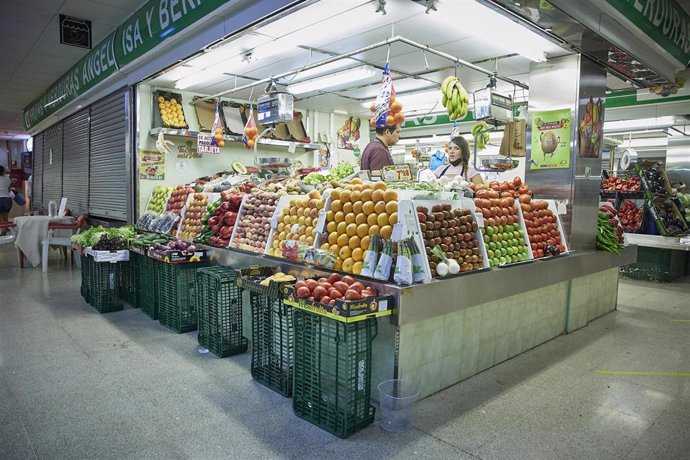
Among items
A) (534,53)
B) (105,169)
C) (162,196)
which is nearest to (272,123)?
(162,196)

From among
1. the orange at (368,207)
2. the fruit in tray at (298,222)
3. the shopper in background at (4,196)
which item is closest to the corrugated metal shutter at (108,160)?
the shopper in background at (4,196)

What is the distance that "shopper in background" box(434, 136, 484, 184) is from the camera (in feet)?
17.2

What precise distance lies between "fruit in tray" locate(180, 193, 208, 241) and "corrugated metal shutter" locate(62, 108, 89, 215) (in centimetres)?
519

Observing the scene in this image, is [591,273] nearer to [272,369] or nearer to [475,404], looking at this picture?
[475,404]

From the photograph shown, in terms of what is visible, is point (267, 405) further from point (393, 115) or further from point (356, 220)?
point (393, 115)

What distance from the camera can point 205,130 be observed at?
7.98 m

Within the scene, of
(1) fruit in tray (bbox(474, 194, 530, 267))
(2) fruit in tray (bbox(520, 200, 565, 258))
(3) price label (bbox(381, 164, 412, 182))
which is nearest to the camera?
(1) fruit in tray (bbox(474, 194, 530, 267))

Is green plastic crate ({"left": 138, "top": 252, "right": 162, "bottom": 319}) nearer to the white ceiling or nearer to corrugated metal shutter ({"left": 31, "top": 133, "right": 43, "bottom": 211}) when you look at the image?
the white ceiling

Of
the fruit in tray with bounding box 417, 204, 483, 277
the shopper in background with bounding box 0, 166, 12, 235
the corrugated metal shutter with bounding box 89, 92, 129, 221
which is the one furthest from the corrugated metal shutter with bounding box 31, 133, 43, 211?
the fruit in tray with bounding box 417, 204, 483, 277

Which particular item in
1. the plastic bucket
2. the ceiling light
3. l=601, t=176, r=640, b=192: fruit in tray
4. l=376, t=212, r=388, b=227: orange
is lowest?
the plastic bucket

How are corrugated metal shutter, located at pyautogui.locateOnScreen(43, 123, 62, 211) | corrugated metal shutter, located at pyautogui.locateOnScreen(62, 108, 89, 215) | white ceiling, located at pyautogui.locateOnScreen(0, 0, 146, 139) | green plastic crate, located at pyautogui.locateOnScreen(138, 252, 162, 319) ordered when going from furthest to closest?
corrugated metal shutter, located at pyautogui.locateOnScreen(43, 123, 62, 211), corrugated metal shutter, located at pyautogui.locateOnScreen(62, 108, 89, 215), white ceiling, located at pyautogui.locateOnScreen(0, 0, 146, 139), green plastic crate, located at pyautogui.locateOnScreen(138, 252, 162, 319)

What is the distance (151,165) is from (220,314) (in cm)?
447

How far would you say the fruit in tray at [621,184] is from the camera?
29.7 feet

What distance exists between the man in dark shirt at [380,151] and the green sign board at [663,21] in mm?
2272
